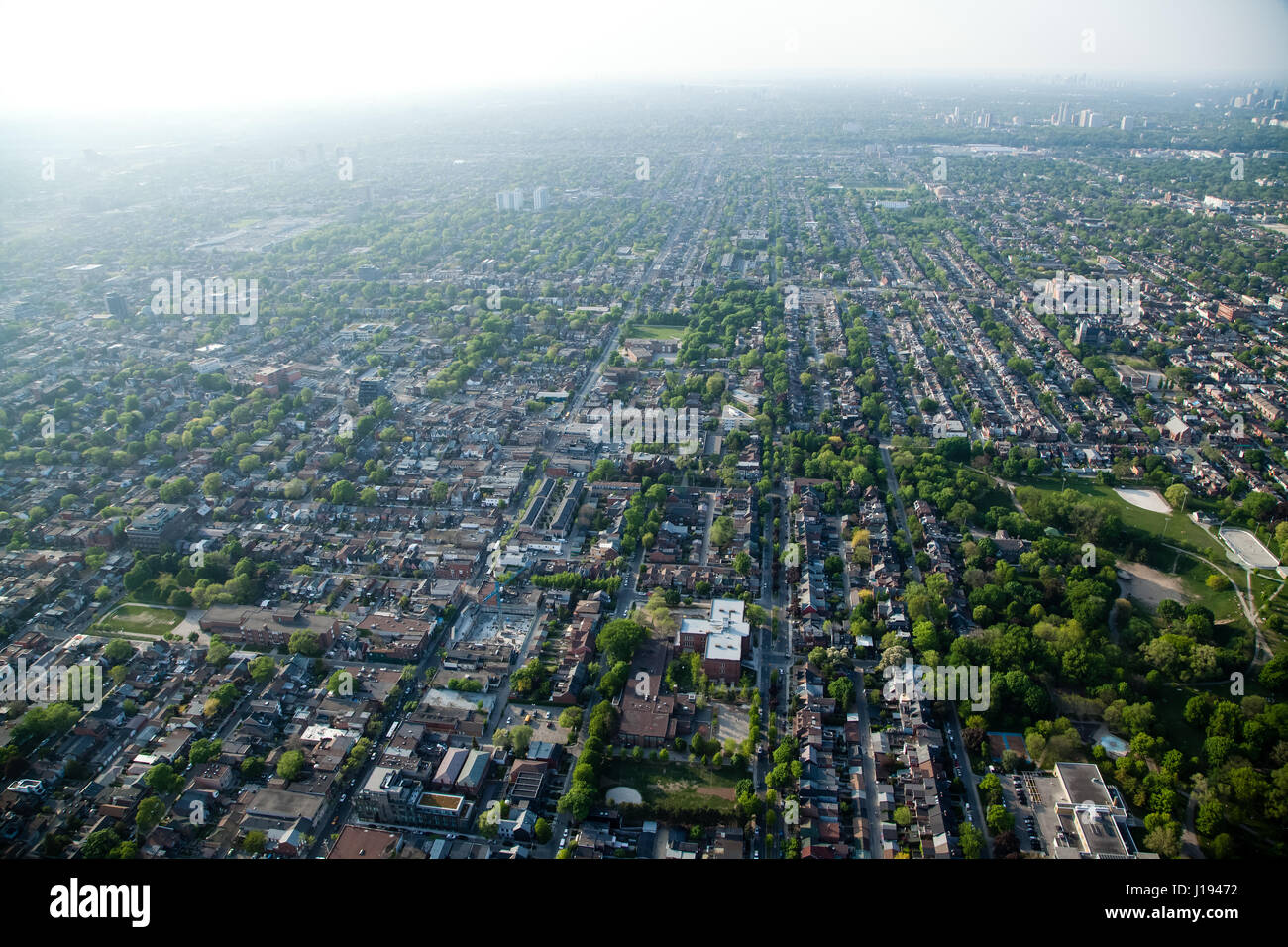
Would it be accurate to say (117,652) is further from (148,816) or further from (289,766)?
(289,766)

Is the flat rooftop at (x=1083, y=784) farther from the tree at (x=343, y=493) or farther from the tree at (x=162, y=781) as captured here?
the tree at (x=343, y=493)

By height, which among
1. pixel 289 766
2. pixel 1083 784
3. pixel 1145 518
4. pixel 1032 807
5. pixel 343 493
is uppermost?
pixel 343 493

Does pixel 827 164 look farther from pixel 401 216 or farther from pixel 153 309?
pixel 153 309

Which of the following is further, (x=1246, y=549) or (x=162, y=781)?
(x=1246, y=549)

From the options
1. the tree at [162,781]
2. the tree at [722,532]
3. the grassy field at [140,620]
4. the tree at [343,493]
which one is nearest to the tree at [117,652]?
the grassy field at [140,620]

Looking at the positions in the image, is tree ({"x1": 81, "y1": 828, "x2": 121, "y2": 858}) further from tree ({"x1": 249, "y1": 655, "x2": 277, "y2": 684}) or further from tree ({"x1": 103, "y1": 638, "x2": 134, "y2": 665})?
tree ({"x1": 103, "y1": 638, "x2": 134, "y2": 665})

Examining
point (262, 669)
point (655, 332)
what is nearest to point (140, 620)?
point (262, 669)

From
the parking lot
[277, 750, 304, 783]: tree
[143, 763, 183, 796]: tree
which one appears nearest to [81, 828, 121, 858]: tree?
[143, 763, 183, 796]: tree
